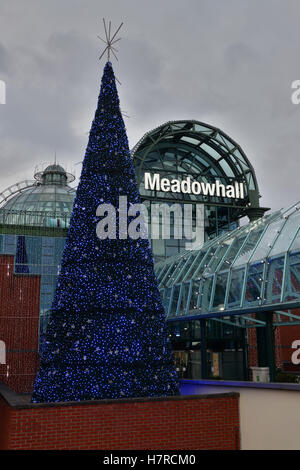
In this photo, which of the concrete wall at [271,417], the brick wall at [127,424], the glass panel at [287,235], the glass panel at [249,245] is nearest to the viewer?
the brick wall at [127,424]

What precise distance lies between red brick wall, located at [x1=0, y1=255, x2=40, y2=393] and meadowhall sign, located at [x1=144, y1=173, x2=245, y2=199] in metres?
10.7

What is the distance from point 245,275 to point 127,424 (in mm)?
6699

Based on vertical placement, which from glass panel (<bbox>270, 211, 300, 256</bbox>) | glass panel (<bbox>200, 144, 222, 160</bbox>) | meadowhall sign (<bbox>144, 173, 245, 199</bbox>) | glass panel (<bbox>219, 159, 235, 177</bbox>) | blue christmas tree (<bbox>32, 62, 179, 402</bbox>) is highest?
glass panel (<bbox>200, 144, 222, 160</bbox>)

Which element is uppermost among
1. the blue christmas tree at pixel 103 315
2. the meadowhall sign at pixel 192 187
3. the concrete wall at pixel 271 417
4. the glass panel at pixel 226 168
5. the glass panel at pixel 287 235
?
the glass panel at pixel 226 168

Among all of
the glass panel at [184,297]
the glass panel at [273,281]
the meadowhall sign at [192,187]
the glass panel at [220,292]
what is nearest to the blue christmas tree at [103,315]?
the glass panel at [273,281]

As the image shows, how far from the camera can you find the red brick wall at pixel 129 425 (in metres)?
9.57

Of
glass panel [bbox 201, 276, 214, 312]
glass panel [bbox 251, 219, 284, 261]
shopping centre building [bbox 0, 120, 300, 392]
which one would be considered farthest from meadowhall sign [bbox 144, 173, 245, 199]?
glass panel [bbox 251, 219, 284, 261]

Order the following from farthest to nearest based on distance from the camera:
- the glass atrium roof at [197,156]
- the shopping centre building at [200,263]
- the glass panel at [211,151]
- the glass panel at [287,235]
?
1. the glass panel at [211,151]
2. the glass atrium roof at [197,156]
3. the shopping centre building at [200,263]
4. the glass panel at [287,235]

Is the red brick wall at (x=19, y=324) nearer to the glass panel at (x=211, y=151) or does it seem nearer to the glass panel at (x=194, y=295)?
the glass panel at (x=194, y=295)

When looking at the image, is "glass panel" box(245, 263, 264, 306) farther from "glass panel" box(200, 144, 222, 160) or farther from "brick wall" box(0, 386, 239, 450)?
"glass panel" box(200, 144, 222, 160)

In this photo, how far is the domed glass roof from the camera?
33.0m

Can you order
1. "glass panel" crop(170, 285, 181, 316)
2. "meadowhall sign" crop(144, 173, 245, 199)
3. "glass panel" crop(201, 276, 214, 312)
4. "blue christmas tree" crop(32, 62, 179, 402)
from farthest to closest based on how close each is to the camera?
"meadowhall sign" crop(144, 173, 245, 199) → "glass panel" crop(170, 285, 181, 316) → "glass panel" crop(201, 276, 214, 312) → "blue christmas tree" crop(32, 62, 179, 402)

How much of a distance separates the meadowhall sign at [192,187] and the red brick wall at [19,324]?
423 inches

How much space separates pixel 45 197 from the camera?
37.9 meters
